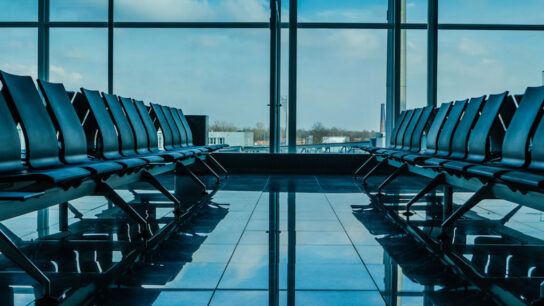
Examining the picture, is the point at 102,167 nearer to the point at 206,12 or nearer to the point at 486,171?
the point at 486,171

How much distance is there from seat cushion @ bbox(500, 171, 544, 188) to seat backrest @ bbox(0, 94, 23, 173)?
210 centimetres

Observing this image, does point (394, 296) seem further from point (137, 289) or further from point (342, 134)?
point (342, 134)

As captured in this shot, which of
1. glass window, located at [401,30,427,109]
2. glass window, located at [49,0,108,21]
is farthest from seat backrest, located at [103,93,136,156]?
glass window, located at [401,30,427,109]

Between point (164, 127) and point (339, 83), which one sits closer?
point (164, 127)

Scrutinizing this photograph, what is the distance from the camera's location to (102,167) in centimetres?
226

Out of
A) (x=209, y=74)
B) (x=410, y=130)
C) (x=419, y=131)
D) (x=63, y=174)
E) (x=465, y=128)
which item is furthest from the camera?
(x=209, y=74)

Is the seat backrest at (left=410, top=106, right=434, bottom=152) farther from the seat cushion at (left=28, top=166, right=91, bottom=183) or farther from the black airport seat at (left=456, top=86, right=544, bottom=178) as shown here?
the seat cushion at (left=28, top=166, right=91, bottom=183)

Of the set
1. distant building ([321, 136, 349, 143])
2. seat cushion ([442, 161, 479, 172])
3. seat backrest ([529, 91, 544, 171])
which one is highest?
distant building ([321, 136, 349, 143])

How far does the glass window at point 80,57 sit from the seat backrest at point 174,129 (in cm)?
247

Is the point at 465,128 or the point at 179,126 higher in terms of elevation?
the point at 179,126

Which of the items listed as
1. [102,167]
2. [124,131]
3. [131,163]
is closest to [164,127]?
[124,131]

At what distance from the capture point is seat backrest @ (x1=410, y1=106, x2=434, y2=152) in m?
4.48

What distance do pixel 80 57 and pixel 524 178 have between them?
6.87m

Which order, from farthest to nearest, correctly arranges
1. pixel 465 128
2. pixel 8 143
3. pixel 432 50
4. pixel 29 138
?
pixel 432 50 < pixel 465 128 < pixel 29 138 < pixel 8 143
